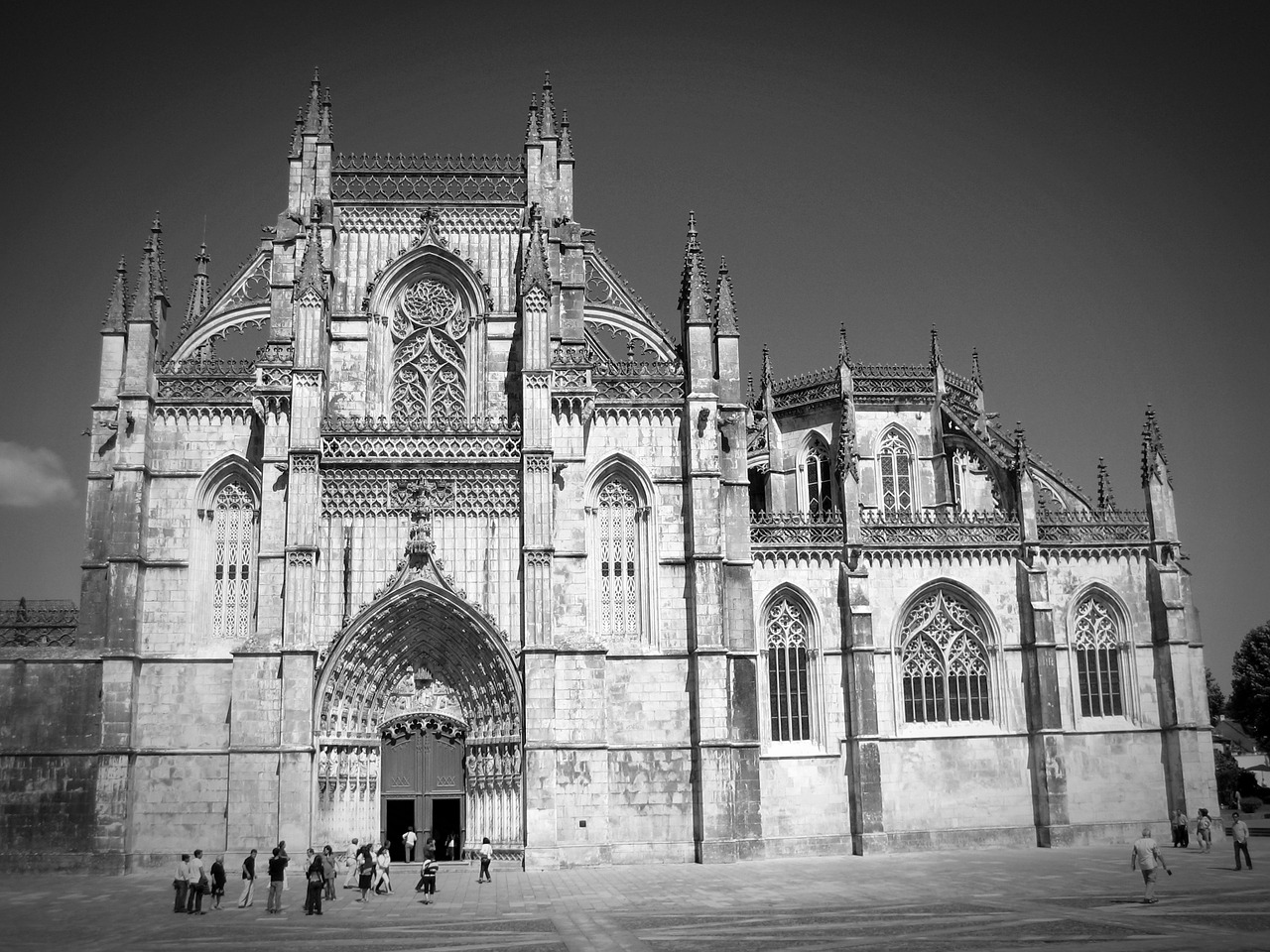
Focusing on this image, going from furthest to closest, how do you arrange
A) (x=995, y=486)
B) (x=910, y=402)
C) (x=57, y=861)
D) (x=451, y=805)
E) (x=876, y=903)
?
1. (x=910, y=402)
2. (x=995, y=486)
3. (x=451, y=805)
4. (x=57, y=861)
5. (x=876, y=903)

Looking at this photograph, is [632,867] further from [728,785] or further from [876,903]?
[876,903]

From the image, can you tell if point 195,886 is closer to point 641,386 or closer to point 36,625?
point 36,625

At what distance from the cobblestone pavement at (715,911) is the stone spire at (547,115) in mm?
25660

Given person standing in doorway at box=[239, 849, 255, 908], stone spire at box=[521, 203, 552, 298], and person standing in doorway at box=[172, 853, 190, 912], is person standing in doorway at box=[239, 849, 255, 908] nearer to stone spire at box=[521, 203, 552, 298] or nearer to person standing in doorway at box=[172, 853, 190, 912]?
person standing in doorway at box=[172, 853, 190, 912]

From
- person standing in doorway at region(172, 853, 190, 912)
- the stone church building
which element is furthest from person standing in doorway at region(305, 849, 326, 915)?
the stone church building

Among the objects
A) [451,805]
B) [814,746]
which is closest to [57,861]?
[451,805]

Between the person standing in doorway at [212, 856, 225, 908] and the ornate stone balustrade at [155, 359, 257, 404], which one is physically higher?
the ornate stone balustrade at [155, 359, 257, 404]

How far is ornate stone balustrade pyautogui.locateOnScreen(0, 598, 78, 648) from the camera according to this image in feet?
124

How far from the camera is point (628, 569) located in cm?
3862

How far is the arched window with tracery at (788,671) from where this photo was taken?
39750 millimetres

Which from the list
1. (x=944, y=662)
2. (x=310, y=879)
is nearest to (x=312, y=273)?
(x=310, y=879)

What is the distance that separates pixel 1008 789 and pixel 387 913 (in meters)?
22.3

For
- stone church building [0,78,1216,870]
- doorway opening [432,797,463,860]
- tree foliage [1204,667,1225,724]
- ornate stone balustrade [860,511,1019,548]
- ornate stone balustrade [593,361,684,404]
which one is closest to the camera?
stone church building [0,78,1216,870]

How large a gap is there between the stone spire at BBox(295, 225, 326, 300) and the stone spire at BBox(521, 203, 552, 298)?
6384 millimetres
